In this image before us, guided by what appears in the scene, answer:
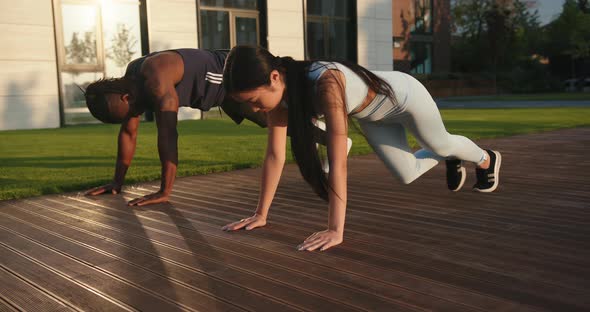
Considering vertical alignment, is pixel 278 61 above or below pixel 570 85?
above

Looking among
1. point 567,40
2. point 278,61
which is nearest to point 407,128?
point 278,61

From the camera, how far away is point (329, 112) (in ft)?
8.20

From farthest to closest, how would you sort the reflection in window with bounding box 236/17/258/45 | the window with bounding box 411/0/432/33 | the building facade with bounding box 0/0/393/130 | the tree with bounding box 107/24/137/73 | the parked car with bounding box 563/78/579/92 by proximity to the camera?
the parked car with bounding box 563/78/579/92
the window with bounding box 411/0/432/33
the reflection in window with bounding box 236/17/258/45
the tree with bounding box 107/24/137/73
the building facade with bounding box 0/0/393/130

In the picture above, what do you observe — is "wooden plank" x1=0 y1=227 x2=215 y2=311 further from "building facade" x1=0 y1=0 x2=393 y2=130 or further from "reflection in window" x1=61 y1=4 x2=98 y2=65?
"reflection in window" x1=61 y1=4 x2=98 y2=65

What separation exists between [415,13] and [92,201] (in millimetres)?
30185

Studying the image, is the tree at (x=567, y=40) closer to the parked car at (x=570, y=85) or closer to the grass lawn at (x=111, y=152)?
the parked car at (x=570, y=85)

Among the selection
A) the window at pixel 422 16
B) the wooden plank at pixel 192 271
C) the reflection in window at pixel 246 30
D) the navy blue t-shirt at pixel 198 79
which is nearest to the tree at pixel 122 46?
the reflection in window at pixel 246 30

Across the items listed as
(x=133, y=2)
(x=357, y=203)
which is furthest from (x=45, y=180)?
(x=133, y=2)

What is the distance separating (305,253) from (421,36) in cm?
3169

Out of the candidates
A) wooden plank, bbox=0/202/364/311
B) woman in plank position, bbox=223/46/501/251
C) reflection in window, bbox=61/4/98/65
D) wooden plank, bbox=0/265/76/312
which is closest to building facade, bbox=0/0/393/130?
reflection in window, bbox=61/4/98/65

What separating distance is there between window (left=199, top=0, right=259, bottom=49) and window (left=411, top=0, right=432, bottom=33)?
18.3m

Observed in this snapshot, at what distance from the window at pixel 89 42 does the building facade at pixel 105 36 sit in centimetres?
2

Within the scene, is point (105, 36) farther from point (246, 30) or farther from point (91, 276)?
point (91, 276)

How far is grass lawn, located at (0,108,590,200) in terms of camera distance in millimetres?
5046
